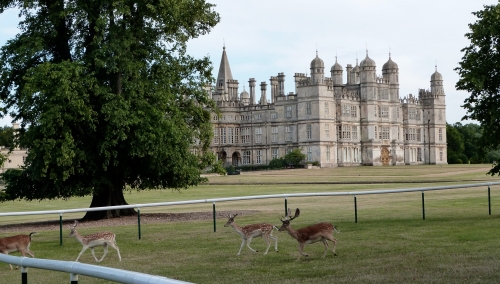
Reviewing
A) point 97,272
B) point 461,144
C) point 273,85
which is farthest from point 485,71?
point 461,144

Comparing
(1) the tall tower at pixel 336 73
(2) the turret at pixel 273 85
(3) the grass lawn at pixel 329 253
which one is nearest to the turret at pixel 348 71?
(1) the tall tower at pixel 336 73

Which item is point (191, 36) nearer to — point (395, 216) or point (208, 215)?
point (208, 215)

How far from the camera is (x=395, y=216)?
2264 cm

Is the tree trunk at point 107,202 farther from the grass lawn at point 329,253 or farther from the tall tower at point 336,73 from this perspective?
the tall tower at point 336,73

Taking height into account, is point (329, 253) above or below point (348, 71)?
below

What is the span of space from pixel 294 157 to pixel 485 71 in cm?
6853

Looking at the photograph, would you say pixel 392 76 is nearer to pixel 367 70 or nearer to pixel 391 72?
pixel 391 72

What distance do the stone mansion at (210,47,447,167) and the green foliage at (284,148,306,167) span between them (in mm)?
2431

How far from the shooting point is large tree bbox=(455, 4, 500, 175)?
20750mm

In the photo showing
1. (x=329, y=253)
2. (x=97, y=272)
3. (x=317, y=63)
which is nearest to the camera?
(x=97, y=272)

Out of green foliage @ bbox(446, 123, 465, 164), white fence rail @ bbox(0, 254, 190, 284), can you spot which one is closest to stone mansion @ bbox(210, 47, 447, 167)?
green foliage @ bbox(446, 123, 465, 164)

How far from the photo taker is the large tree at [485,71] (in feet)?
68.1

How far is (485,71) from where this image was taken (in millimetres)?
20828

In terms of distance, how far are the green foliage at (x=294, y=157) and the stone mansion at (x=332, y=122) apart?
95.7 inches
